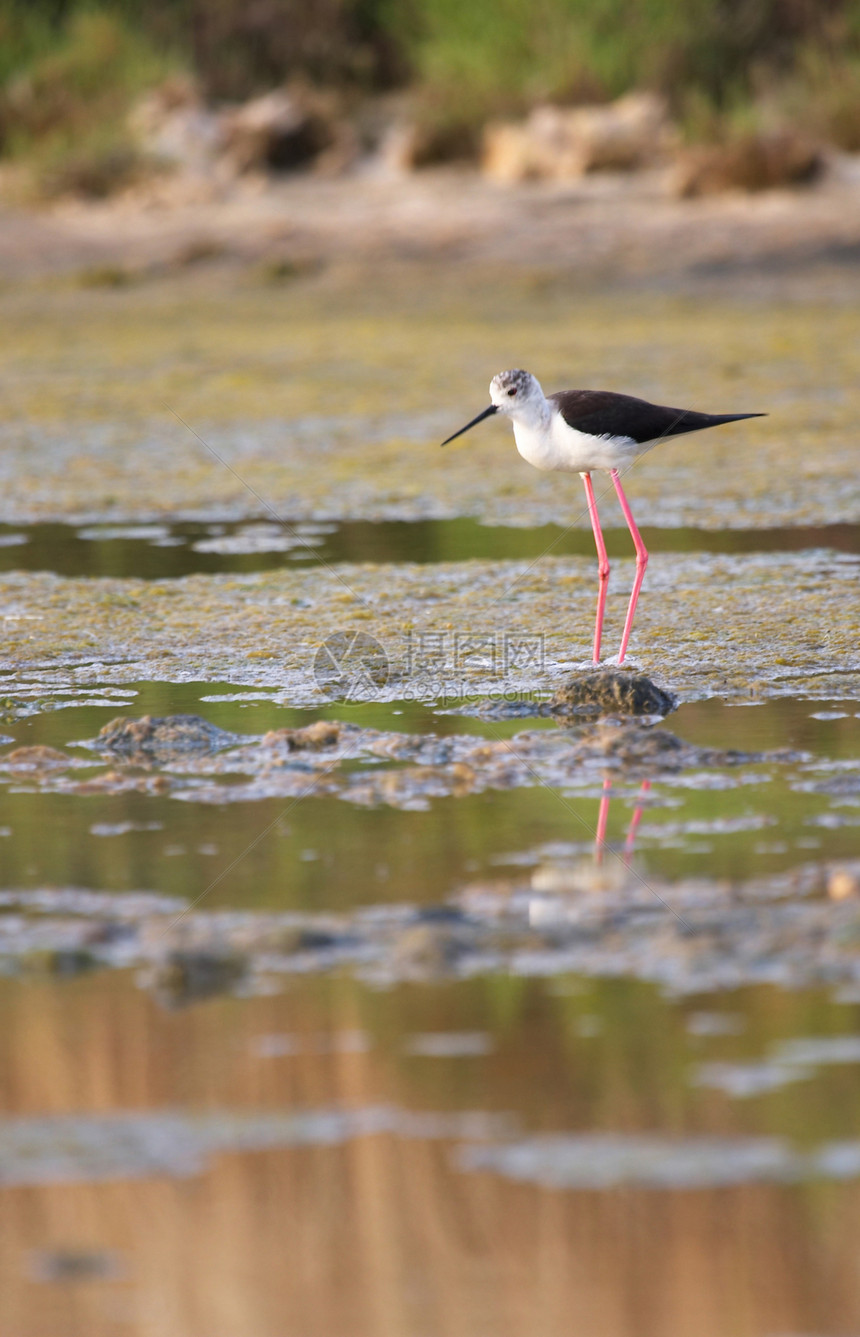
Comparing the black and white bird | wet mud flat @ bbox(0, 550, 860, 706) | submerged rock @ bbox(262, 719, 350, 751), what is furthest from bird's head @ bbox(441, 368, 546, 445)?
submerged rock @ bbox(262, 719, 350, 751)

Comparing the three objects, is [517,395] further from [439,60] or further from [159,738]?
[439,60]

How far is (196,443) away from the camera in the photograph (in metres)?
9.52

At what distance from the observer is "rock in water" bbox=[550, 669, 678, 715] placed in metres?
4.61

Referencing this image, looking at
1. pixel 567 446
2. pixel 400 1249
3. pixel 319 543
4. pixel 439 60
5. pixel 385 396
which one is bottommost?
pixel 400 1249

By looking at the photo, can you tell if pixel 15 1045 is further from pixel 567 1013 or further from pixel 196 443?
pixel 196 443

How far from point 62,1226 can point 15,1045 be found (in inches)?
20.9

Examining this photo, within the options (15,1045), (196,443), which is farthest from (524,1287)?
(196,443)

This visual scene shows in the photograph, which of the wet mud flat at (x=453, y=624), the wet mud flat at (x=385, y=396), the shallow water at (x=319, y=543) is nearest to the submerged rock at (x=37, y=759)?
the wet mud flat at (x=453, y=624)

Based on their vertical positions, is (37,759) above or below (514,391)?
below

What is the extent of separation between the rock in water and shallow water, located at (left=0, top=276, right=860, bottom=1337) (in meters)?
0.09

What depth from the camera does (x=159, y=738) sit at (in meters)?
4.43

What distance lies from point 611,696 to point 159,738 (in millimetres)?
1078

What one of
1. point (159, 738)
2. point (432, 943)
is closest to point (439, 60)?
point (159, 738)

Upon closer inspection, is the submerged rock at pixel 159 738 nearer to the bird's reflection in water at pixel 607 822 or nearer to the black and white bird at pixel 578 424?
the bird's reflection in water at pixel 607 822
